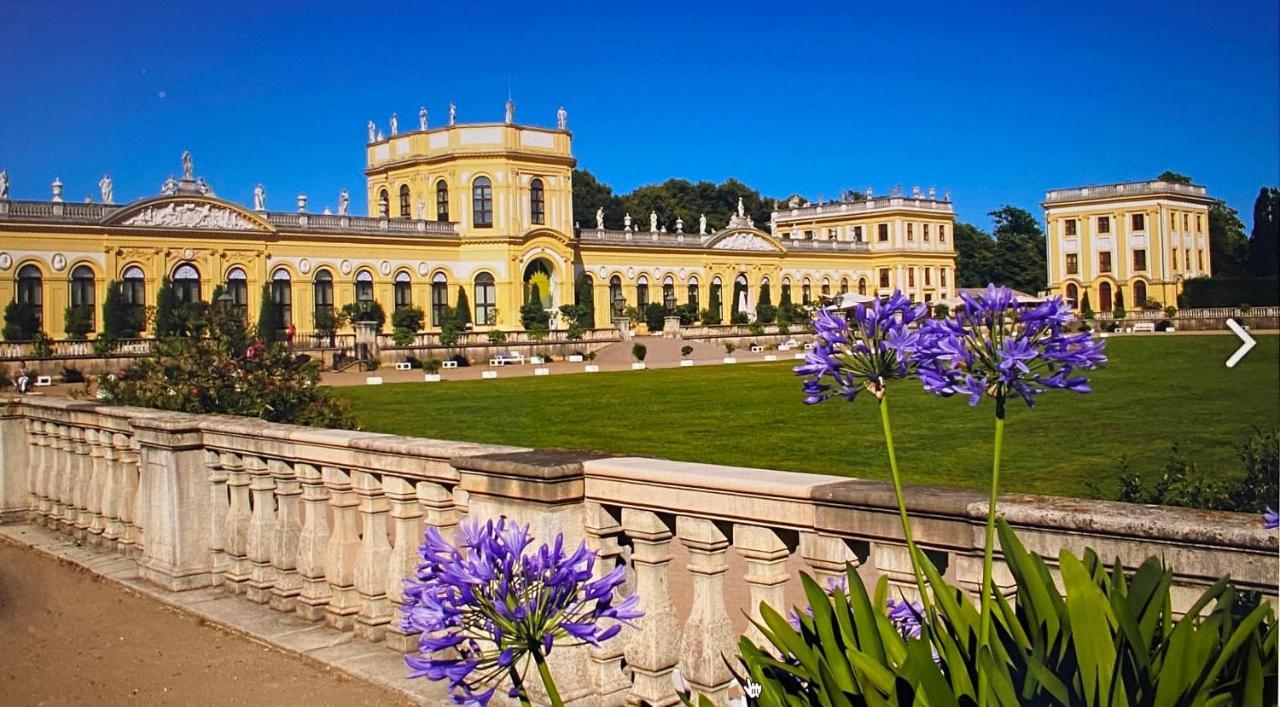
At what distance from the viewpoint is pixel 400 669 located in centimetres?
423

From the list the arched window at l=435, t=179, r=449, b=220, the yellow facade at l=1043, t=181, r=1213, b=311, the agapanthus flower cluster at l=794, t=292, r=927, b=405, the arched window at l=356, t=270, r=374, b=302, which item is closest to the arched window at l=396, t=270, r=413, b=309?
the arched window at l=356, t=270, r=374, b=302

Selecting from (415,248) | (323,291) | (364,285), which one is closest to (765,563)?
(323,291)

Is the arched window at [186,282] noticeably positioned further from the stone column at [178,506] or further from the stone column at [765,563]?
the stone column at [765,563]

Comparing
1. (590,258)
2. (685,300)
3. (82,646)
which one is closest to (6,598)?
(82,646)

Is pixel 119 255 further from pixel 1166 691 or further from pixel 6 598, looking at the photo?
pixel 1166 691

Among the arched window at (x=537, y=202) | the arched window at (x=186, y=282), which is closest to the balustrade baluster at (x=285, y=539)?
the arched window at (x=186, y=282)

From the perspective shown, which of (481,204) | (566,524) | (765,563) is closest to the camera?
(765,563)

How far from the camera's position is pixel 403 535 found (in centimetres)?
441

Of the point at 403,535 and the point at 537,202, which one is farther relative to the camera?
the point at 537,202

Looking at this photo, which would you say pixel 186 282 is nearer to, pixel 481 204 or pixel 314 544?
pixel 481 204

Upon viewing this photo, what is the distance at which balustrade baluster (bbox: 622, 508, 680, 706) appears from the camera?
341 cm

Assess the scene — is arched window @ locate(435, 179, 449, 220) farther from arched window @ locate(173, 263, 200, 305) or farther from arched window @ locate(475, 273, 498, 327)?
arched window @ locate(173, 263, 200, 305)

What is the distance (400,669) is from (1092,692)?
2.94 metres

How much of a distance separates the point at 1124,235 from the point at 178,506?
576 centimetres
